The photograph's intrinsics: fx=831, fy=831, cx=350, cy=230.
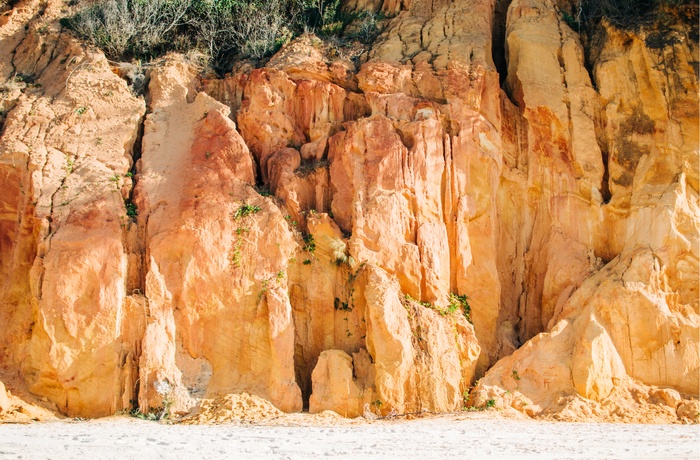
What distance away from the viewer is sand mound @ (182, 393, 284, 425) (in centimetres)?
1385

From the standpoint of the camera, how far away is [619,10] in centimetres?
1820

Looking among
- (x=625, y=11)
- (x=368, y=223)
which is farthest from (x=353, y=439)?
(x=625, y=11)

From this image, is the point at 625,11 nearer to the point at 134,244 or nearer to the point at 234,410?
the point at 134,244

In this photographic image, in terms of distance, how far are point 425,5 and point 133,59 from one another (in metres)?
6.71

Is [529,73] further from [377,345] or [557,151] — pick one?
[377,345]

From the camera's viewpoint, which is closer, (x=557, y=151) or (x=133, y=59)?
(x=557, y=151)

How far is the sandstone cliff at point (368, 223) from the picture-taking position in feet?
47.4

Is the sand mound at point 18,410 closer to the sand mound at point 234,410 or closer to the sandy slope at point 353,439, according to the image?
the sandy slope at point 353,439

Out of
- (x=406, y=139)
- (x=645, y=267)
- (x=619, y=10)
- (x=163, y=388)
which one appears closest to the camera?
(x=163, y=388)

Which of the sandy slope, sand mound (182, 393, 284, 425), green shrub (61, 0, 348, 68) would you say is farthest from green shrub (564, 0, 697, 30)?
sand mound (182, 393, 284, 425)

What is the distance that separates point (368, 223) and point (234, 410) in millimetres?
4250

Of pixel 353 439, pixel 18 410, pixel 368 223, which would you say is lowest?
pixel 353 439

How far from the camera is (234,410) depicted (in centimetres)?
1399

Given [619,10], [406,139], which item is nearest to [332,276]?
[406,139]
